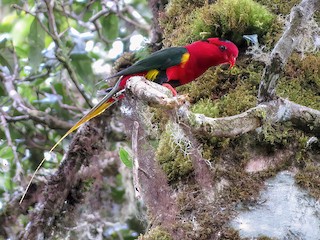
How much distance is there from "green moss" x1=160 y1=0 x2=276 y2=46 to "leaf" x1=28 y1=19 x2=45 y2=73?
1.51 metres

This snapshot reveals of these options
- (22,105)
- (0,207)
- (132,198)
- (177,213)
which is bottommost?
(132,198)

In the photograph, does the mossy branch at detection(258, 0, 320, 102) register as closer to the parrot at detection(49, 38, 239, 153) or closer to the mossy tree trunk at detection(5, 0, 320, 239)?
the mossy tree trunk at detection(5, 0, 320, 239)

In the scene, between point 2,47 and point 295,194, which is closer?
point 295,194

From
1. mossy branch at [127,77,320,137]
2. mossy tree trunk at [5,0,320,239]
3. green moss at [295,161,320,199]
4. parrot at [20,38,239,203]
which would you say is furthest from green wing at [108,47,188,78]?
green moss at [295,161,320,199]

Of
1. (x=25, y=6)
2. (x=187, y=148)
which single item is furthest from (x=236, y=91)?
(x=25, y=6)

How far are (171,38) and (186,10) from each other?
0.16m

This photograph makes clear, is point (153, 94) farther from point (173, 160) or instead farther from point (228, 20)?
point (228, 20)

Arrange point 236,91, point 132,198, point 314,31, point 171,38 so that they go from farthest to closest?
point 132,198 → point 171,38 → point 314,31 → point 236,91

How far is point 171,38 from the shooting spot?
2.52 meters

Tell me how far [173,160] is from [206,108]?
23 cm

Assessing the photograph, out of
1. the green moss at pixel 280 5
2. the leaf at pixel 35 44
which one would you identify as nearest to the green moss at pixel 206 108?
the green moss at pixel 280 5

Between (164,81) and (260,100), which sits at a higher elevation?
(260,100)

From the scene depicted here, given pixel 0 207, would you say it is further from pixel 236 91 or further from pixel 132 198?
pixel 236 91

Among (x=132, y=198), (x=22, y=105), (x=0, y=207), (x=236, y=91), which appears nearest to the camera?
(x=236, y=91)
